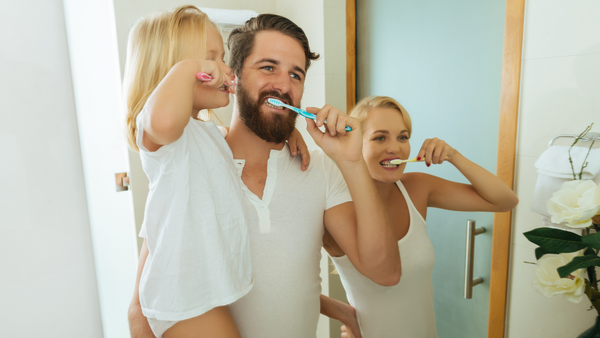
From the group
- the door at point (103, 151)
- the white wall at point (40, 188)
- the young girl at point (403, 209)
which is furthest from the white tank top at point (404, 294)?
the white wall at point (40, 188)

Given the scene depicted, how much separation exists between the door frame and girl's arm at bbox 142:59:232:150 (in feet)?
2.96

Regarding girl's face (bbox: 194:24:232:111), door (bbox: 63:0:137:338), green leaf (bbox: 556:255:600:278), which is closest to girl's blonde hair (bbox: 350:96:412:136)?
girl's face (bbox: 194:24:232:111)

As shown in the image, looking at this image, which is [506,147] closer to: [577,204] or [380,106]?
[380,106]

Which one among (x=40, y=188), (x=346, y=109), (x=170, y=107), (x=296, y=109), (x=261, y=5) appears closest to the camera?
(x=170, y=107)

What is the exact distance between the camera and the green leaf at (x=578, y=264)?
55cm

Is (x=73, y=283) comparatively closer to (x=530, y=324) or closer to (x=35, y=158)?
(x=35, y=158)

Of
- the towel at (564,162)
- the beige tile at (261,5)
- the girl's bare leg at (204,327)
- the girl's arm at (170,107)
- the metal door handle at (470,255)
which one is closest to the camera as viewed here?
the girl's arm at (170,107)

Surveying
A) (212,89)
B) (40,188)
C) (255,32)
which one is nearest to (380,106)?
(255,32)

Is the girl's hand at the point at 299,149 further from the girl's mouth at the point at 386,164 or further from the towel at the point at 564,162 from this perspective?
the towel at the point at 564,162

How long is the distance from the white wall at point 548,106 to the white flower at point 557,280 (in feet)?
1.35

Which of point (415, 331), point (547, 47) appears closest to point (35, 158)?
point (415, 331)

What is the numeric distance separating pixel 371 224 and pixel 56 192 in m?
1.35

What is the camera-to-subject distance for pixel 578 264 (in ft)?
1.82

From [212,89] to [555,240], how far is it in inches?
27.0
